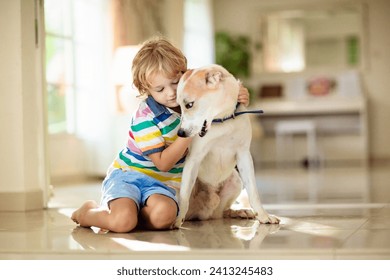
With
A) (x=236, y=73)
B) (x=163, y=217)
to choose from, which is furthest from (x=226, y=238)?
(x=236, y=73)

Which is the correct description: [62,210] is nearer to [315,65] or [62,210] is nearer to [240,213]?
[240,213]

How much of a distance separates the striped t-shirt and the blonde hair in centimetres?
8

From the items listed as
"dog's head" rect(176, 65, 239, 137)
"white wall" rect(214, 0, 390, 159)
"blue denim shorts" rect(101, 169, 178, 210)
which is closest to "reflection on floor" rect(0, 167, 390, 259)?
"blue denim shorts" rect(101, 169, 178, 210)

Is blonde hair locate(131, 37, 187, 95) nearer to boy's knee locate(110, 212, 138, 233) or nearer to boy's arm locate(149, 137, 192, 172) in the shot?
boy's arm locate(149, 137, 192, 172)

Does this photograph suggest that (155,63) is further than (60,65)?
No

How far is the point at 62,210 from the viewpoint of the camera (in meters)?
3.24

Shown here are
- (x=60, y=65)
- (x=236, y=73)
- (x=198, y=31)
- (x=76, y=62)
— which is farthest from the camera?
(x=236, y=73)

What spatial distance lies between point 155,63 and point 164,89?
96 mm

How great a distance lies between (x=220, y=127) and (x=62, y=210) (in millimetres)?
1282

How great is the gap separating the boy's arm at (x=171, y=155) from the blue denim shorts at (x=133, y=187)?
0.25 feet

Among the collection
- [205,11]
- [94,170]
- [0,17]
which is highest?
[205,11]

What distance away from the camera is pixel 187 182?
2.29 m

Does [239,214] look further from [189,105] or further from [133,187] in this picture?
[189,105]
